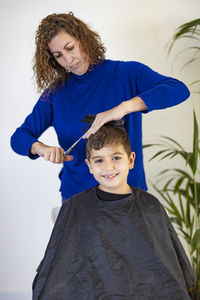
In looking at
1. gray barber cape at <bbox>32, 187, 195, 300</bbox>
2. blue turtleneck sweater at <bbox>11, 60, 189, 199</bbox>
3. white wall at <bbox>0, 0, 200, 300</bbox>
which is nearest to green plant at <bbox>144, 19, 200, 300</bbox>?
white wall at <bbox>0, 0, 200, 300</bbox>

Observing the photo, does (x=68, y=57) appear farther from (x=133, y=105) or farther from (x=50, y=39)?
(x=133, y=105)

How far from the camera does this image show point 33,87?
8.40 ft

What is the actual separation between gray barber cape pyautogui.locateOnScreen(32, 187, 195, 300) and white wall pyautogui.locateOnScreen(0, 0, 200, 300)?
3.83 ft

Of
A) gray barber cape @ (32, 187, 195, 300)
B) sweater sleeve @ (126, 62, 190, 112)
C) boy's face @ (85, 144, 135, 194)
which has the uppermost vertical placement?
sweater sleeve @ (126, 62, 190, 112)

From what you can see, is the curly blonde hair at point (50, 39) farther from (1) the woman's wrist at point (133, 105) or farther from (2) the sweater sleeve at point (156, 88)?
(1) the woman's wrist at point (133, 105)

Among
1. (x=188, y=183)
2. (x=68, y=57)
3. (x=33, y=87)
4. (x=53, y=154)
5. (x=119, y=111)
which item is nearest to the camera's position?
(x=119, y=111)

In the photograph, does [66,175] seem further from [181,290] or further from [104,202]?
[181,290]

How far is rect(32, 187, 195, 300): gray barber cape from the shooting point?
53.4 inches

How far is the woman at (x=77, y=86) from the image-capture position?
1634 millimetres

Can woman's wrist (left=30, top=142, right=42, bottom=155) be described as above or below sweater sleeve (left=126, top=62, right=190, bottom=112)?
below

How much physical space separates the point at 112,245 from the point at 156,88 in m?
0.66

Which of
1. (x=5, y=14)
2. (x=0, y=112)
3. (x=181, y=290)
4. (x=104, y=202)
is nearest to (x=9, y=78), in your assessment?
(x=0, y=112)

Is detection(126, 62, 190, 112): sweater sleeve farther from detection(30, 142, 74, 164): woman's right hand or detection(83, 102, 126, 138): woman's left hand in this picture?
detection(30, 142, 74, 164): woman's right hand

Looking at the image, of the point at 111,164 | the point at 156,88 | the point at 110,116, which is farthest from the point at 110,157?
the point at 156,88
